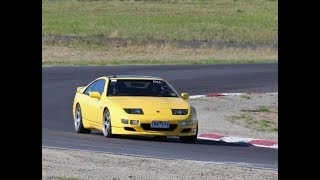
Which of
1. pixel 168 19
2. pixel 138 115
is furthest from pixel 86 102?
pixel 168 19

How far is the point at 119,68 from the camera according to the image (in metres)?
38.7

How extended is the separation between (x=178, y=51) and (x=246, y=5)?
46.7 metres

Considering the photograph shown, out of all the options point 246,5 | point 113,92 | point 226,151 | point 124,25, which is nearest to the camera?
point 226,151

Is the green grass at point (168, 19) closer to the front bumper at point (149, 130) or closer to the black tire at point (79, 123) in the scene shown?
the black tire at point (79, 123)

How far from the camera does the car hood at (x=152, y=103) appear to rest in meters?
16.7

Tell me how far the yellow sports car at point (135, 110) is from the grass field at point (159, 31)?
2506 cm

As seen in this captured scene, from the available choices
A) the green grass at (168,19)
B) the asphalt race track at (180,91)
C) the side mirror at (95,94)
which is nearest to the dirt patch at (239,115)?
the asphalt race track at (180,91)

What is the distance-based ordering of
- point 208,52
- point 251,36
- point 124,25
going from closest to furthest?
point 208,52 → point 251,36 → point 124,25
